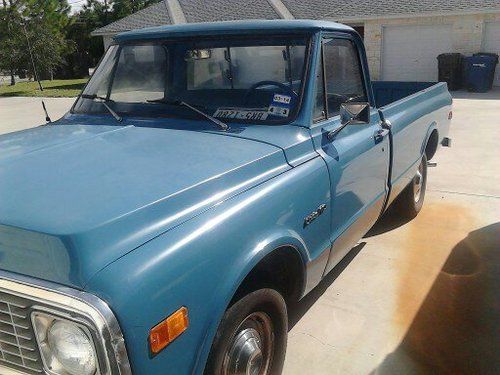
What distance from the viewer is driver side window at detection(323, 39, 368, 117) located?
10.2 ft

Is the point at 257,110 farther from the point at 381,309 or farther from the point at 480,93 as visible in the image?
the point at 480,93

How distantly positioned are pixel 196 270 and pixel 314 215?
1.02 meters

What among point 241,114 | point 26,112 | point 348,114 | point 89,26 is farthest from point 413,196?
point 89,26

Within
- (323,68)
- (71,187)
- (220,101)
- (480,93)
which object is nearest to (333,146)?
(323,68)

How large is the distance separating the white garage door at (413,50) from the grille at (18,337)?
1717 cm

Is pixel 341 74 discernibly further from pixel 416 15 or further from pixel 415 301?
pixel 416 15

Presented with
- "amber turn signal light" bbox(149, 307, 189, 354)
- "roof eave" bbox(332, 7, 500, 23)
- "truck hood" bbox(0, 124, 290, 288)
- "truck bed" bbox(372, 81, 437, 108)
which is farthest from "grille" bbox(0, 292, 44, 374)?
"roof eave" bbox(332, 7, 500, 23)

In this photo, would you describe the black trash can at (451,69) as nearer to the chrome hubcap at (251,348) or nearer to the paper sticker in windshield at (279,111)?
the paper sticker in windshield at (279,111)

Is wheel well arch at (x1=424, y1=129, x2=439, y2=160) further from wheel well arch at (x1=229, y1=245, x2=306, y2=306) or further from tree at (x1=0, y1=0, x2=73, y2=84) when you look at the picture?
tree at (x1=0, y1=0, x2=73, y2=84)

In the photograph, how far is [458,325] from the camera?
322 centimetres

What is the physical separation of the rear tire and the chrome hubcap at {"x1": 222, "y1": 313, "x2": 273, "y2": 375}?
2927 mm

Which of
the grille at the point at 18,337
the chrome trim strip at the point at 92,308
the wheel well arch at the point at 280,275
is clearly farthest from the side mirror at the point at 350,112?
the grille at the point at 18,337

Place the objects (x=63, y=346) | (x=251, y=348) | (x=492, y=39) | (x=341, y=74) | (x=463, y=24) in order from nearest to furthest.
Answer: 1. (x=63, y=346)
2. (x=251, y=348)
3. (x=341, y=74)
4. (x=492, y=39)
5. (x=463, y=24)

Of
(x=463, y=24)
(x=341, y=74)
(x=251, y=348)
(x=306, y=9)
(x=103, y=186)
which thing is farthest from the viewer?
(x=306, y=9)
